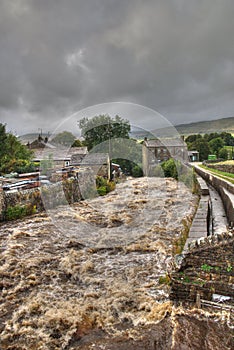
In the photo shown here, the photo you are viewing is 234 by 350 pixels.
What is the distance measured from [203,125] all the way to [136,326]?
152927 millimetres

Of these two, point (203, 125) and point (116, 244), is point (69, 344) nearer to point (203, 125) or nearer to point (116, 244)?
point (116, 244)

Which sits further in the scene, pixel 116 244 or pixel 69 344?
pixel 116 244

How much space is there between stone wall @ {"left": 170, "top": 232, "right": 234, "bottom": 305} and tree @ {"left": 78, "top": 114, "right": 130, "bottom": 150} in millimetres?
18864

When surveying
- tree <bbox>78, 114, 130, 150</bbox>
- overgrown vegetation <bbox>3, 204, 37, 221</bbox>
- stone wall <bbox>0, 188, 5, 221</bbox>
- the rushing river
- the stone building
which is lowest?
the rushing river

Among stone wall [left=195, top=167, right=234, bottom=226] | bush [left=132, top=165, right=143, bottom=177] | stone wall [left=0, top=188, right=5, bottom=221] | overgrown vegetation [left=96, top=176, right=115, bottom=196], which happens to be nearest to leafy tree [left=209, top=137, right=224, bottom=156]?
bush [left=132, top=165, right=143, bottom=177]

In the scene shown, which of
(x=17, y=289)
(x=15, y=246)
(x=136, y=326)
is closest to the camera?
(x=136, y=326)

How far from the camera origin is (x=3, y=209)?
47.1 feet

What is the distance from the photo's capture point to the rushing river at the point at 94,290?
5320 mm

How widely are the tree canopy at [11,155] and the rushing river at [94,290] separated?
9.61m

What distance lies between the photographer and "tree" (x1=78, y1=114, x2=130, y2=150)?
26044mm

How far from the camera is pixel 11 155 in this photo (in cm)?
2736

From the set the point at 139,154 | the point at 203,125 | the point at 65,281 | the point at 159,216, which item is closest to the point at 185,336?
the point at 65,281

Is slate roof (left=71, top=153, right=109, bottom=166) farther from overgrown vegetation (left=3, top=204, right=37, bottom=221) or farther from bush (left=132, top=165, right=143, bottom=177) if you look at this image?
overgrown vegetation (left=3, top=204, right=37, bottom=221)

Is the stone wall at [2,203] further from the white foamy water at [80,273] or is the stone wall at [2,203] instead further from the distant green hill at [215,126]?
the distant green hill at [215,126]
